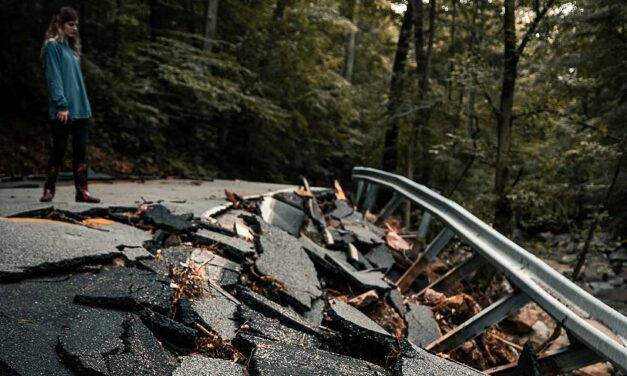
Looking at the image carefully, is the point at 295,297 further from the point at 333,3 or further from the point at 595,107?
the point at 333,3

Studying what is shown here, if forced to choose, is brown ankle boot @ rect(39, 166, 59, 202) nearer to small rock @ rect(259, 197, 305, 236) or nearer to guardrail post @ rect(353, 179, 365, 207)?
small rock @ rect(259, 197, 305, 236)

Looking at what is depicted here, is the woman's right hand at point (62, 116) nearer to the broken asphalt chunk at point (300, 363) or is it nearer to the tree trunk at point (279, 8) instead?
the broken asphalt chunk at point (300, 363)

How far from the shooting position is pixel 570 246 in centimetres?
1505

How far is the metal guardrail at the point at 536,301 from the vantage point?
7.55ft

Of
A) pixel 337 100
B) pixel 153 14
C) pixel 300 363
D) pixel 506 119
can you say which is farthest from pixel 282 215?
pixel 337 100

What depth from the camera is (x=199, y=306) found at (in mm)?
2699

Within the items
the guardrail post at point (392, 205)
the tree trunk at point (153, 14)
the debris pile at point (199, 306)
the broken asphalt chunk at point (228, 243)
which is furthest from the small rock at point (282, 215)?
the tree trunk at point (153, 14)

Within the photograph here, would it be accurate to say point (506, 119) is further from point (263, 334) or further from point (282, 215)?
point (263, 334)

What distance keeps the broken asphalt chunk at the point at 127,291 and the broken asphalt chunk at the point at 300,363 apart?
646 mm

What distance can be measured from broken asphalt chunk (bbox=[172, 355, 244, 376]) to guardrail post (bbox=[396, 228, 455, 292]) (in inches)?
116

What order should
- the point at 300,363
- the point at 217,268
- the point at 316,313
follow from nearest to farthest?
the point at 300,363 → the point at 316,313 → the point at 217,268

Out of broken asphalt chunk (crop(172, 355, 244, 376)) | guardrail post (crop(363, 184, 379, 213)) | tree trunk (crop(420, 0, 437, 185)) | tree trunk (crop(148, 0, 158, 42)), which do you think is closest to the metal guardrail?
broken asphalt chunk (crop(172, 355, 244, 376))

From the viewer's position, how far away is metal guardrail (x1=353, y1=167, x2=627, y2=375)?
7.55 feet

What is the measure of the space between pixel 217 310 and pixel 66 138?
3.73m
